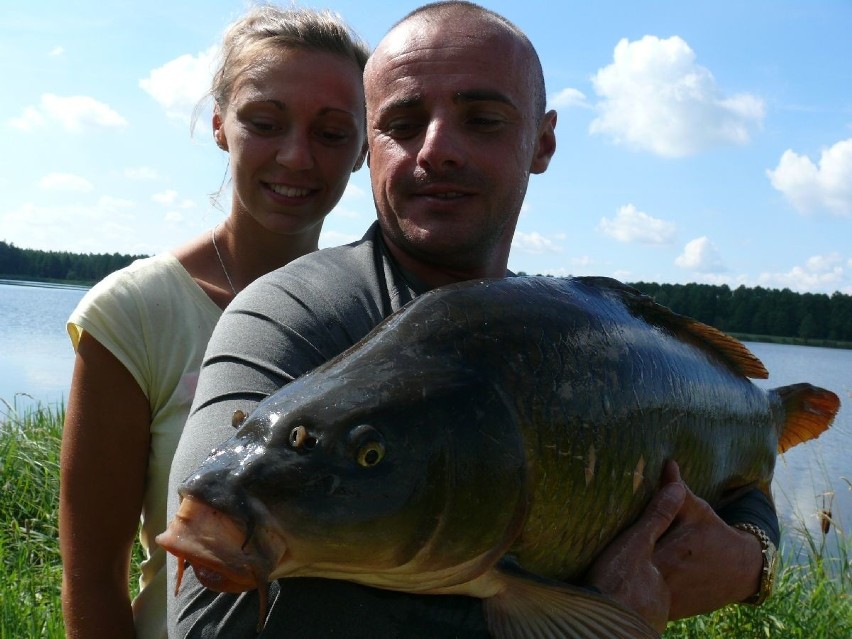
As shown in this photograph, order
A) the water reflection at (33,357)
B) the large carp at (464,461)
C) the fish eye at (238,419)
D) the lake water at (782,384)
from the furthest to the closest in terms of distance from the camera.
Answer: the water reflection at (33,357) → the lake water at (782,384) → the fish eye at (238,419) → the large carp at (464,461)

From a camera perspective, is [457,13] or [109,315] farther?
[109,315]

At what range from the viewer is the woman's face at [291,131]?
339 centimetres

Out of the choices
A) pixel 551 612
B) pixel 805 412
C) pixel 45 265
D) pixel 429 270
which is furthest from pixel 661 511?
pixel 45 265

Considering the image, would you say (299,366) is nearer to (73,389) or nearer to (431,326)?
(431,326)

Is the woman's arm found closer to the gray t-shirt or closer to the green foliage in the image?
the gray t-shirt

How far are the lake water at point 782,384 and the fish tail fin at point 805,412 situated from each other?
3.13m

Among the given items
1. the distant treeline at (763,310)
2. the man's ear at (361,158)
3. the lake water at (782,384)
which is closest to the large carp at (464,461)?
the man's ear at (361,158)

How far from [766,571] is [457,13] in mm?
2026

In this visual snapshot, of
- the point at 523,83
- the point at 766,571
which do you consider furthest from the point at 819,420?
the point at 523,83

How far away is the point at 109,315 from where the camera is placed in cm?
295

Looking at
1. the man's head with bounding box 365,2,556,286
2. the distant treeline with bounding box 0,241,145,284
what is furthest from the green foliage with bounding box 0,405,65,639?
the distant treeline with bounding box 0,241,145,284

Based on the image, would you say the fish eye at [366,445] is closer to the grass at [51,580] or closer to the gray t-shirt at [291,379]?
the gray t-shirt at [291,379]

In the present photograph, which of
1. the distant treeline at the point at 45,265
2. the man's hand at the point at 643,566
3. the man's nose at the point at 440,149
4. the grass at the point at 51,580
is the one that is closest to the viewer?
the man's hand at the point at 643,566

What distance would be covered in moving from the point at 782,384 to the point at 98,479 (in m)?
25.0
